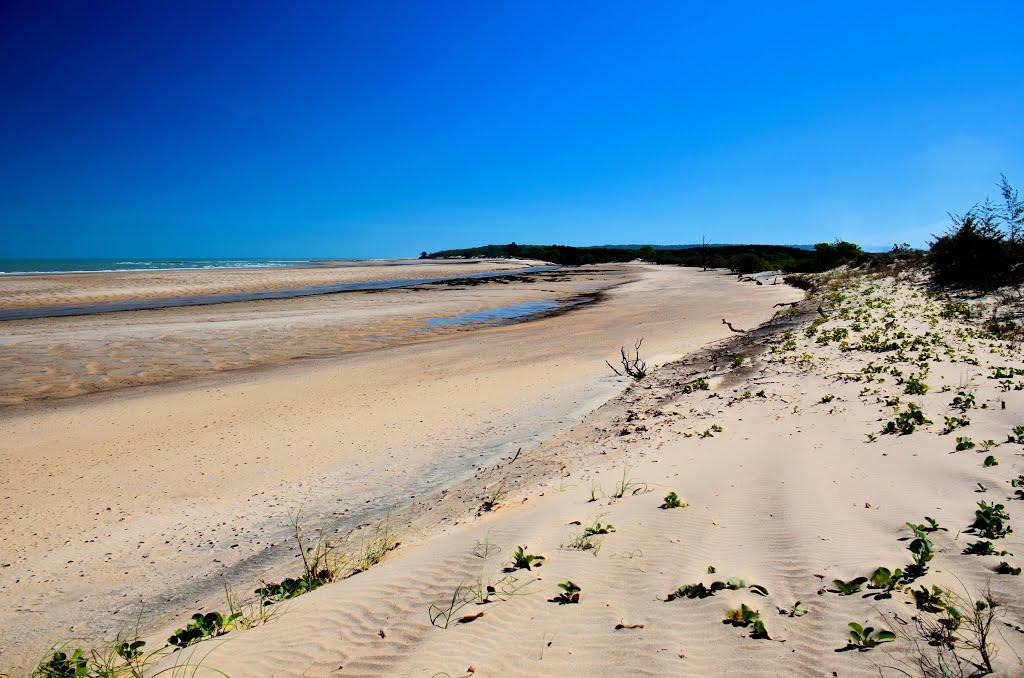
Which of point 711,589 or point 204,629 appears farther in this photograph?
point 204,629

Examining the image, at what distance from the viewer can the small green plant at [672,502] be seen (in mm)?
5113

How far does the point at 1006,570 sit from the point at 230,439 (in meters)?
9.65

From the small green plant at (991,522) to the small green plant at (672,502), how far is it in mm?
2232

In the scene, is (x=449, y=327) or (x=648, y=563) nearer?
(x=648, y=563)

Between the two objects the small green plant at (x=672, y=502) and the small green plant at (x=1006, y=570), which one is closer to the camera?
the small green plant at (x=1006, y=570)

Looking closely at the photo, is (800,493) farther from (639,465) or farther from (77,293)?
(77,293)

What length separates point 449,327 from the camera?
21.9 m

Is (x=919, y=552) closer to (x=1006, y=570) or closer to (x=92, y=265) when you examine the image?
(x=1006, y=570)

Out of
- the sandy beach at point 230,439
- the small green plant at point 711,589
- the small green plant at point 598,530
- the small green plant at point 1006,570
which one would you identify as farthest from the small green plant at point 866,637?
the sandy beach at point 230,439

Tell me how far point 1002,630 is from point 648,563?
6.86ft

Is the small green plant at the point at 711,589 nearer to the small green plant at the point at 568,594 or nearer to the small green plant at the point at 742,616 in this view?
the small green plant at the point at 742,616

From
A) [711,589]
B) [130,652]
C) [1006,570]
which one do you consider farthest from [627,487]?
[130,652]

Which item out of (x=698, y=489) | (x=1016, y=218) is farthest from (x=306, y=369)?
(x=1016, y=218)

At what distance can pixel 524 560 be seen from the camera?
4.20 meters
